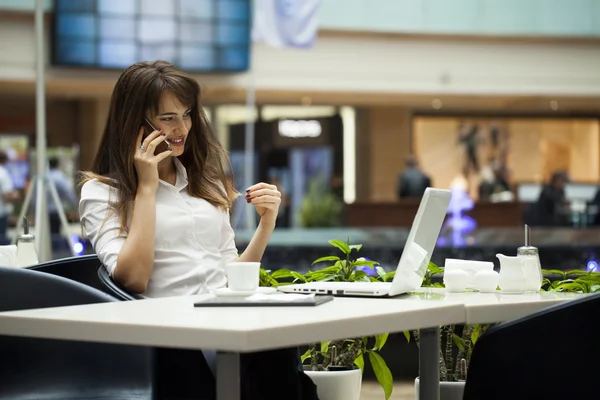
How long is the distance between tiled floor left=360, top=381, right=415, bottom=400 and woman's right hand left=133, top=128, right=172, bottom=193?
8.17 ft

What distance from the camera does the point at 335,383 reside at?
2840 mm

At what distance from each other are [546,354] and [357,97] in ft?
51.7

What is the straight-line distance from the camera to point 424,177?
15602 millimetres


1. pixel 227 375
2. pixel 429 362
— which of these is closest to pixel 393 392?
pixel 429 362

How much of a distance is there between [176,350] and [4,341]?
45 centimetres

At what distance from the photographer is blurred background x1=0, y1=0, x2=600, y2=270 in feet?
48.4

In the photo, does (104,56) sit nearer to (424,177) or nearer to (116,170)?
(424,177)

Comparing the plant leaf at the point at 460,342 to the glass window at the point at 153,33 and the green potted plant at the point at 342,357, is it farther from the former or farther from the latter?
the glass window at the point at 153,33

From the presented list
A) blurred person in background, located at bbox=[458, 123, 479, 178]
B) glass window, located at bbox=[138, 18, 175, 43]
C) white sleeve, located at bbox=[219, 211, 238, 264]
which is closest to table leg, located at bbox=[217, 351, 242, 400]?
white sleeve, located at bbox=[219, 211, 238, 264]

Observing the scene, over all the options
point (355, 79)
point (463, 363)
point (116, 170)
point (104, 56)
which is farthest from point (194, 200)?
point (355, 79)

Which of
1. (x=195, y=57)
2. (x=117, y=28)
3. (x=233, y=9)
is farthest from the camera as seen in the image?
(x=233, y=9)

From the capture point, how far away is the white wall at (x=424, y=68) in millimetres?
16453

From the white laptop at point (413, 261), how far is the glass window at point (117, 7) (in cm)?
1289

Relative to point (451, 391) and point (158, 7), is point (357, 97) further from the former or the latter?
point (451, 391)
